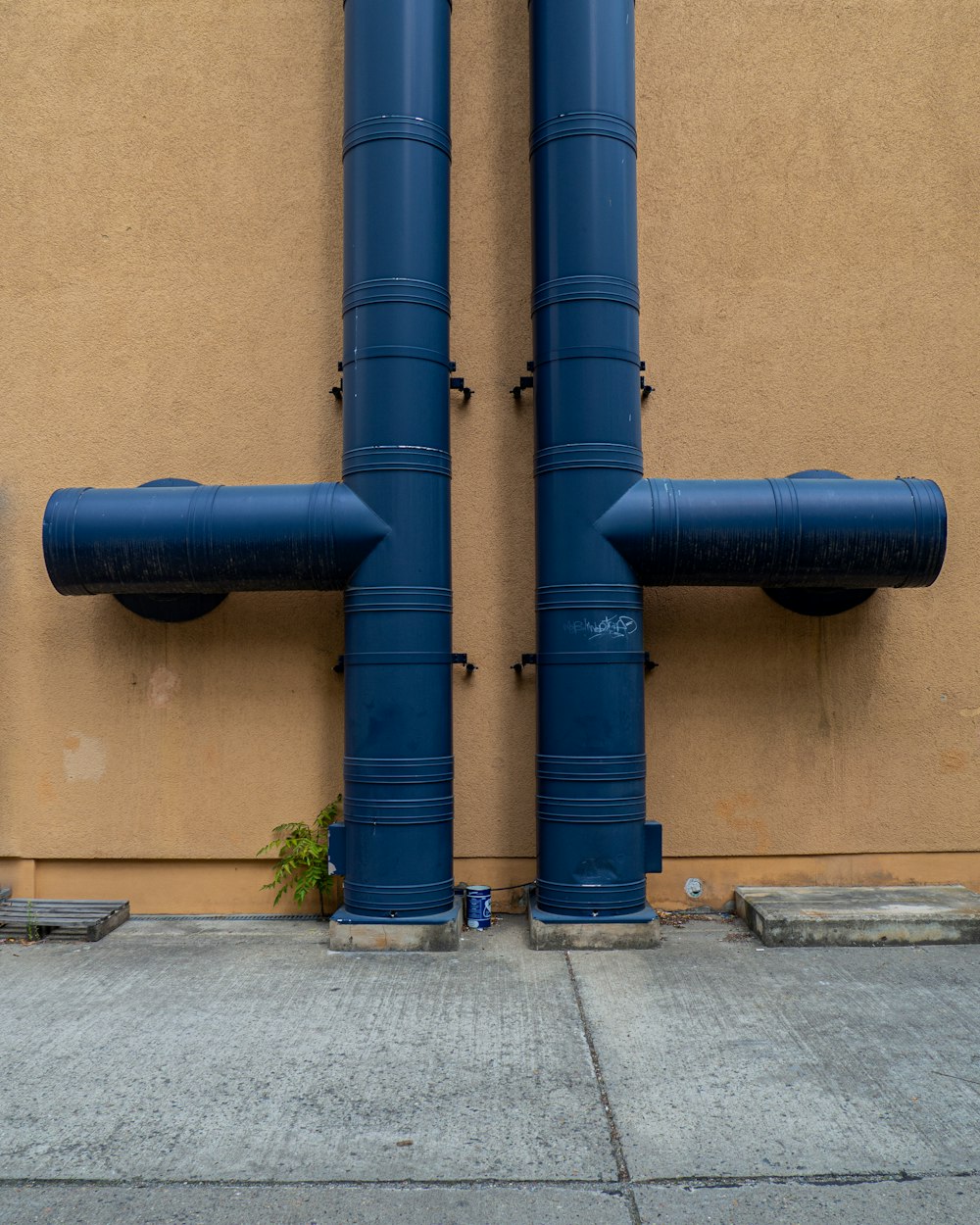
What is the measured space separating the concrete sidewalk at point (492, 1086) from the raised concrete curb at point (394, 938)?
100 mm

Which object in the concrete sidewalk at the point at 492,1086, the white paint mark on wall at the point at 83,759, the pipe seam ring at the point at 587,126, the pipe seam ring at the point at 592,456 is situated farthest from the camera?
the white paint mark on wall at the point at 83,759

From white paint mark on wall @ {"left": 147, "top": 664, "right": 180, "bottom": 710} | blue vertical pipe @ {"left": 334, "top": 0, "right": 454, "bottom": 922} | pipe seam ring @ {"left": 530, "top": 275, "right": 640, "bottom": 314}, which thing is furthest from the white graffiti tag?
white paint mark on wall @ {"left": 147, "top": 664, "right": 180, "bottom": 710}

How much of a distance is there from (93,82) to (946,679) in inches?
259

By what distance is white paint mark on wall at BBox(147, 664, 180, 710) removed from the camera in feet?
20.3

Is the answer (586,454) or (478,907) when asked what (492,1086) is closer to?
(478,907)

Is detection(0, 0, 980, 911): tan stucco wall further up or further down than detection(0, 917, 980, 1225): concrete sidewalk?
further up

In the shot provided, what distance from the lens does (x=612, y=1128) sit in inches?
133

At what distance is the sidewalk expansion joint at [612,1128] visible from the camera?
295 centimetres

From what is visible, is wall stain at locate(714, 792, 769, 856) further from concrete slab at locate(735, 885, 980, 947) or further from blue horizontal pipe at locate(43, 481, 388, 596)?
blue horizontal pipe at locate(43, 481, 388, 596)

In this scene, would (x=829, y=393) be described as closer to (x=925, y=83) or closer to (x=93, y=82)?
(x=925, y=83)

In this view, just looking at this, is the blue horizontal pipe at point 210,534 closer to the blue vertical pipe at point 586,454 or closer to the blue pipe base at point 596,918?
the blue vertical pipe at point 586,454

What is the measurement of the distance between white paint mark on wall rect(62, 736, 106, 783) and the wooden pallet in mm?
754

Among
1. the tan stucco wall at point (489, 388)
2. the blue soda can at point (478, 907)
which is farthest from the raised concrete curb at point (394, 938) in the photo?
the tan stucco wall at point (489, 388)

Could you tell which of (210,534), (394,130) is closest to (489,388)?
(394,130)
